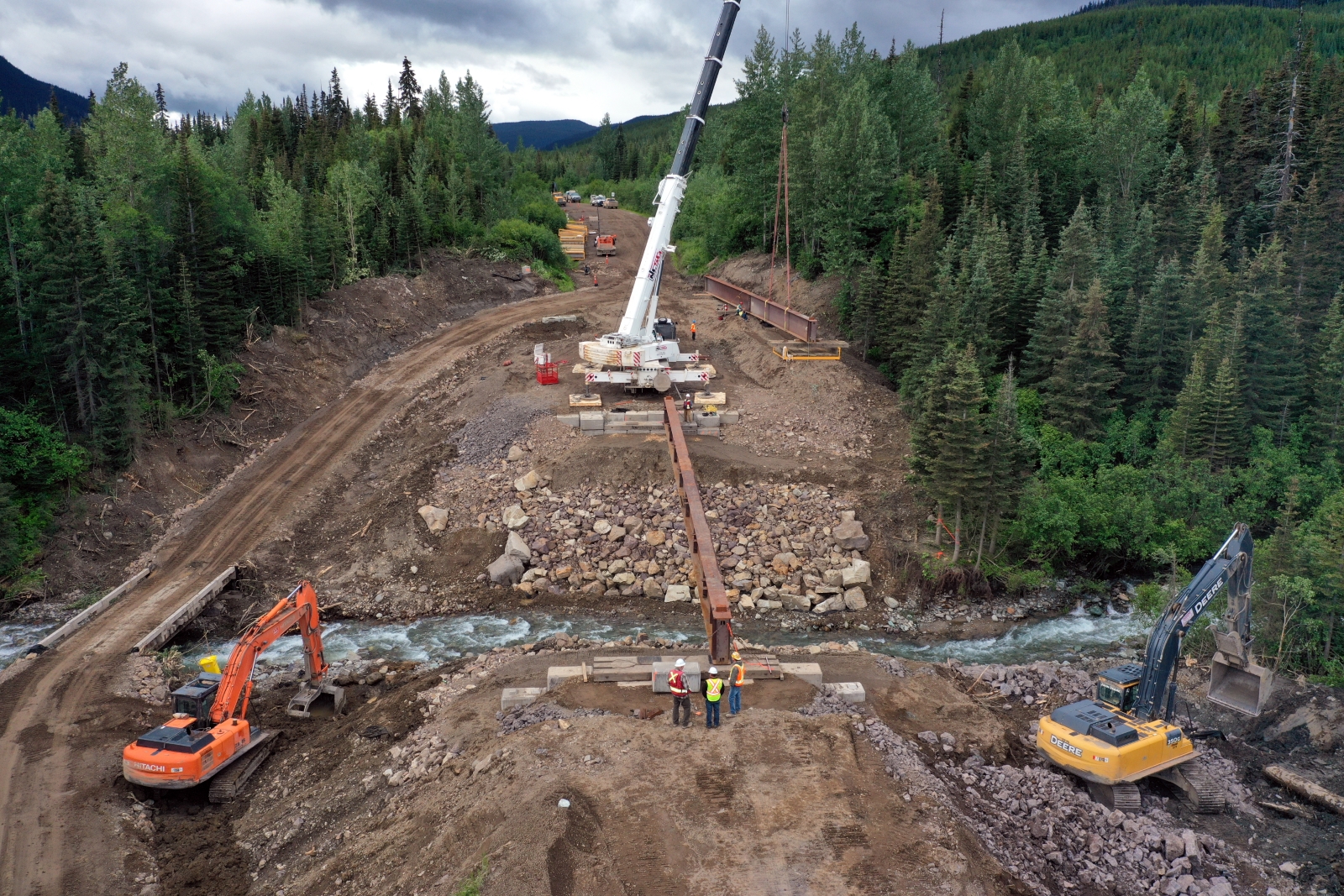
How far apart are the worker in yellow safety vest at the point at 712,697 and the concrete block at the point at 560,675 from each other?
3.54m

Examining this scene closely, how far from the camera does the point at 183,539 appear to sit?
2908 centimetres

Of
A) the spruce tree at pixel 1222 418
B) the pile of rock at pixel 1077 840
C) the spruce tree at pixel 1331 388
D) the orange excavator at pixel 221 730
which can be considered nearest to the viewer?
the pile of rock at pixel 1077 840

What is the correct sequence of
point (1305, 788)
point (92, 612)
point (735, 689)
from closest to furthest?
point (735, 689) < point (1305, 788) < point (92, 612)

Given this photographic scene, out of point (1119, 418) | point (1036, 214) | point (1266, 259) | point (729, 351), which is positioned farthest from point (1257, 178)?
point (729, 351)

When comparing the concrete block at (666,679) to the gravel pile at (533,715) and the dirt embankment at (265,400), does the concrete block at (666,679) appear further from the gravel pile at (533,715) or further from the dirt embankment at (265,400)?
the dirt embankment at (265,400)

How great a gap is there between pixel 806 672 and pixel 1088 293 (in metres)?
23.0

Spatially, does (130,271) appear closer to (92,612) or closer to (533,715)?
(92,612)

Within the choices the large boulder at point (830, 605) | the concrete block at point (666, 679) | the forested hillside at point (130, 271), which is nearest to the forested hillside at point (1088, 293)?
the large boulder at point (830, 605)

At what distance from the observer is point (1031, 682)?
22000mm

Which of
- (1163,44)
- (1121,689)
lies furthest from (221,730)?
(1163,44)

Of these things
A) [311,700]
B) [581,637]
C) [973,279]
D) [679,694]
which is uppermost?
[973,279]

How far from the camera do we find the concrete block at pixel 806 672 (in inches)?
790

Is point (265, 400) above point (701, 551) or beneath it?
above

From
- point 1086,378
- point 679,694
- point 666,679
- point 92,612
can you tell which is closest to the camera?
point 679,694
